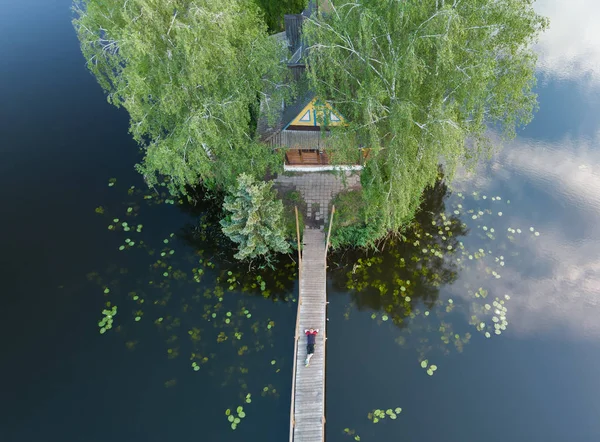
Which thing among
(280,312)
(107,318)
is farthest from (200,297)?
(107,318)

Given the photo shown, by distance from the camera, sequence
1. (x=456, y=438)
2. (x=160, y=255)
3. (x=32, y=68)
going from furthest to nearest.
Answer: (x=32, y=68) → (x=160, y=255) → (x=456, y=438)

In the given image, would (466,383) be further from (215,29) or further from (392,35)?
(215,29)

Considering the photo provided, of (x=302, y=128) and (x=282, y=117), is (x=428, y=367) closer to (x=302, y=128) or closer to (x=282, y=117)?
(x=302, y=128)

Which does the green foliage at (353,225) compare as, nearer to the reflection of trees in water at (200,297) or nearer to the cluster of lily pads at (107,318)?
the reflection of trees in water at (200,297)

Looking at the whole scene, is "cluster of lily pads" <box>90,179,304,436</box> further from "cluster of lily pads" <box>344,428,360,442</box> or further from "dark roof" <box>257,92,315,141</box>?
"dark roof" <box>257,92,315,141</box>

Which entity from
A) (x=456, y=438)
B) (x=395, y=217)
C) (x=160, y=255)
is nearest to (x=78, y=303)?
(x=160, y=255)

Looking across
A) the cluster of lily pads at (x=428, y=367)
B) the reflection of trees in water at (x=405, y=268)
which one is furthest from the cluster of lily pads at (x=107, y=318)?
the cluster of lily pads at (x=428, y=367)
